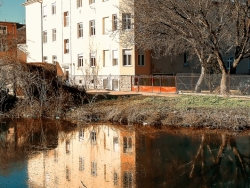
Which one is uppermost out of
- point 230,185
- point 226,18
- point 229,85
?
point 226,18

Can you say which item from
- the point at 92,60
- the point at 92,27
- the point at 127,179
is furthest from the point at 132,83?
the point at 127,179

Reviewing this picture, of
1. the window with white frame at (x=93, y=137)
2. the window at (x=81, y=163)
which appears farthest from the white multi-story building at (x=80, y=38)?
the window at (x=81, y=163)

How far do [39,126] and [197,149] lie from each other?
9.22m

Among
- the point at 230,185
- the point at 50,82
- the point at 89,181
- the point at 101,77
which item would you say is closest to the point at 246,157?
the point at 230,185

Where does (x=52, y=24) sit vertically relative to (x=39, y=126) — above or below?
above

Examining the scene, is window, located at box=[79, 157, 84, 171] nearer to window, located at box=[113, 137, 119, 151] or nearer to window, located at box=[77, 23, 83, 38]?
window, located at box=[113, 137, 119, 151]

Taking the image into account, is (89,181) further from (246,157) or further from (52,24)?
(52,24)

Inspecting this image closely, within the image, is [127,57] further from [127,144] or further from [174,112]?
[127,144]

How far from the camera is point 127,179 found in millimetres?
10086

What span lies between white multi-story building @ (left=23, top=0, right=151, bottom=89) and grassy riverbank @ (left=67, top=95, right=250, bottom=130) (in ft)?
31.8

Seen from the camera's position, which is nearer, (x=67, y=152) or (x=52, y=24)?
(x=67, y=152)

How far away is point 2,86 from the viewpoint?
24484mm

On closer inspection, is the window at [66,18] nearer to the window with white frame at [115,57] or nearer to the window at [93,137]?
the window with white frame at [115,57]

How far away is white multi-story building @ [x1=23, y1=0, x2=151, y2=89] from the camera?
37400mm
